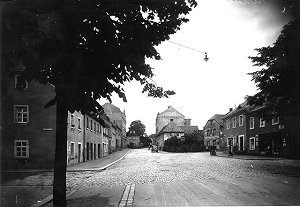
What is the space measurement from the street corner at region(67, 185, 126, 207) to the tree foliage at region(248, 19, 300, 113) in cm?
898

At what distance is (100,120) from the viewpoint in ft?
33.2

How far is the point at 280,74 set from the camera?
54.9ft

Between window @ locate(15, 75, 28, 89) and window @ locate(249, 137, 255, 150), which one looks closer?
window @ locate(15, 75, 28, 89)

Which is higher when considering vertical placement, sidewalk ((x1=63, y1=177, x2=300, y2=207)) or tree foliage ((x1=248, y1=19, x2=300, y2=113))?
tree foliage ((x1=248, y1=19, x2=300, y2=113))

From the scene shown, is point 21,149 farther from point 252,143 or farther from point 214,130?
point 214,130

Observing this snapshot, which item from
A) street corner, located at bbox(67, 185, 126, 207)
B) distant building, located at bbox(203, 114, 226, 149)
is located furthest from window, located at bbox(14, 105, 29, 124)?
distant building, located at bbox(203, 114, 226, 149)

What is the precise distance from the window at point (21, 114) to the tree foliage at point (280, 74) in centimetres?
1610

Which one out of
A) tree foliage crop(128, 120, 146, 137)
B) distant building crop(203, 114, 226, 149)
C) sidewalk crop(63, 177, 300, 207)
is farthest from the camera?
tree foliage crop(128, 120, 146, 137)

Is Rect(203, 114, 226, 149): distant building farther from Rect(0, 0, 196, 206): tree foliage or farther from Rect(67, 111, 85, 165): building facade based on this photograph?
Rect(0, 0, 196, 206): tree foliage

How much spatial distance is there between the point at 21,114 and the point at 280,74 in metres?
18.1

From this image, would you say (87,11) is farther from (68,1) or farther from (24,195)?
(24,195)

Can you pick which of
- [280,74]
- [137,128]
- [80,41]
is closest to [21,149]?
[280,74]

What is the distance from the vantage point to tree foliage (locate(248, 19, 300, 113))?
47.2ft

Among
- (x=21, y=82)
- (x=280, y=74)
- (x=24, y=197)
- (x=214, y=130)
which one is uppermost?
(x=280, y=74)
